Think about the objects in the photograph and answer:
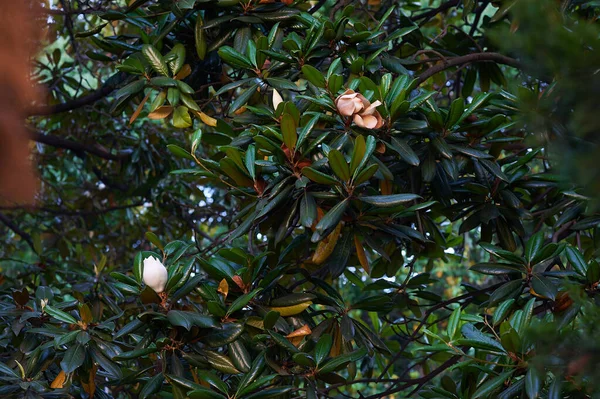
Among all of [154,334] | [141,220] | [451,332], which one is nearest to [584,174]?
[451,332]

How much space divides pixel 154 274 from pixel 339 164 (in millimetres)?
581

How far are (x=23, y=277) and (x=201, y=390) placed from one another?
1.86 meters

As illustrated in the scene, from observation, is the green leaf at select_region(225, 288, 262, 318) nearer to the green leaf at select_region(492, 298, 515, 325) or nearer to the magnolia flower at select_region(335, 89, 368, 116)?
the magnolia flower at select_region(335, 89, 368, 116)

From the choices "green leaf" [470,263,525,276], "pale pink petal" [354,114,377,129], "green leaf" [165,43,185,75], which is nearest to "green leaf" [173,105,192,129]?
"green leaf" [165,43,185,75]

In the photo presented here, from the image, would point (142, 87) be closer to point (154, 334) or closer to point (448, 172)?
point (154, 334)

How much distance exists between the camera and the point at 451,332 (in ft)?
6.35

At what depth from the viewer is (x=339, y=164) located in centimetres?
179

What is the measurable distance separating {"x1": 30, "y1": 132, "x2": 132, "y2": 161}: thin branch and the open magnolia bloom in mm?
2220

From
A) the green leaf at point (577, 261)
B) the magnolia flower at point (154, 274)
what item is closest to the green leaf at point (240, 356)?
the magnolia flower at point (154, 274)

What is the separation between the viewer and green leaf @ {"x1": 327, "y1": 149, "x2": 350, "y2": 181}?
1771mm

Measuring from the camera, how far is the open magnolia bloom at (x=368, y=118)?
6.39 ft

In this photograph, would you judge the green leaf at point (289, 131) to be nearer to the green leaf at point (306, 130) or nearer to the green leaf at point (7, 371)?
the green leaf at point (306, 130)

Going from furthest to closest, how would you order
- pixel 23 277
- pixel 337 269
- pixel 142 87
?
1. pixel 23 277
2. pixel 142 87
3. pixel 337 269

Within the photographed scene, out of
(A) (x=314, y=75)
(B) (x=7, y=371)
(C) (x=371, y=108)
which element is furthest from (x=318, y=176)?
(B) (x=7, y=371)
